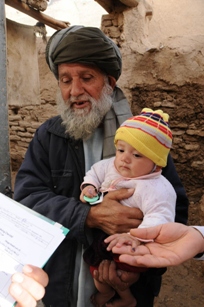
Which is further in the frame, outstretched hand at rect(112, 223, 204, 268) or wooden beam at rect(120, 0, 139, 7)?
wooden beam at rect(120, 0, 139, 7)

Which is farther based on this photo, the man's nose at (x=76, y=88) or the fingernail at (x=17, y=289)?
the man's nose at (x=76, y=88)

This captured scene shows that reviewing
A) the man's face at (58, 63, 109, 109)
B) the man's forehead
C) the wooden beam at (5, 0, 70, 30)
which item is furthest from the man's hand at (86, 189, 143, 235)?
the wooden beam at (5, 0, 70, 30)

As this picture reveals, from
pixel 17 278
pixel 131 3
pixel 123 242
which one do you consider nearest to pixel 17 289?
pixel 17 278

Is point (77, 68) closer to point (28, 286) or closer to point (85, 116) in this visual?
point (85, 116)

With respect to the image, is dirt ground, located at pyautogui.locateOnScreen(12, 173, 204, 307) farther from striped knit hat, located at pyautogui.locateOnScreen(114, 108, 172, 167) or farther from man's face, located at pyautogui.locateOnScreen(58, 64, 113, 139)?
striped knit hat, located at pyautogui.locateOnScreen(114, 108, 172, 167)

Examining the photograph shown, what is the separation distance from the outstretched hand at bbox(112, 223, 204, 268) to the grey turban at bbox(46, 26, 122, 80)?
1.02m

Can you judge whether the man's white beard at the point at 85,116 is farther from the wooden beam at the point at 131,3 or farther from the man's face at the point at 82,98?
the wooden beam at the point at 131,3

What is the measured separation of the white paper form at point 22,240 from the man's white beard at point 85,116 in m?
0.66

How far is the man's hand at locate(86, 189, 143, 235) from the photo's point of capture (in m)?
1.33

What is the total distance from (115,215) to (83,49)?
3.20 feet

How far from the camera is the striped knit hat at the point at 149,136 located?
1313 mm

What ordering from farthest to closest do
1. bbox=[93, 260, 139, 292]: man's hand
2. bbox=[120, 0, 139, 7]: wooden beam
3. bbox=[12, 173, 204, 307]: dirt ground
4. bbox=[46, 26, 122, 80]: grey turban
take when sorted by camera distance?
bbox=[120, 0, 139, 7]: wooden beam → bbox=[12, 173, 204, 307]: dirt ground → bbox=[46, 26, 122, 80]: grey turban → bbox=[93, 260, 139, 292]: man's hand

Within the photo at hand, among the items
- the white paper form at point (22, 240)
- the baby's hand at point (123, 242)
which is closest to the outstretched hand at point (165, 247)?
the baby's hand at point (123, 242)

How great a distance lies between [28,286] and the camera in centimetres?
87
